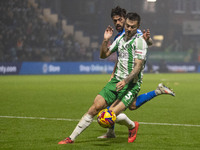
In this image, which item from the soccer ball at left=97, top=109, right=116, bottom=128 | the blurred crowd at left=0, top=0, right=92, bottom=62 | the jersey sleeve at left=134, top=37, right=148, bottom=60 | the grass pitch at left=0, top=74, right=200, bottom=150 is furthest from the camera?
the blurred crowd at left=0, top=0, right=92, bottom=62

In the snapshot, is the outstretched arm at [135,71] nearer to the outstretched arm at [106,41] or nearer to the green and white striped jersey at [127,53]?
the green and white striped jersey at [127,53]

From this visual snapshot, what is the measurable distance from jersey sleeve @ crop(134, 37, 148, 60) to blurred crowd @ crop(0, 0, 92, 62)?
89.2 feet

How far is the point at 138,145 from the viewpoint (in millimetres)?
7195

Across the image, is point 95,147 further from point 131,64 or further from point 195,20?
point 195,20

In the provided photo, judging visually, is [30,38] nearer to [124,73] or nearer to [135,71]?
[124,73]

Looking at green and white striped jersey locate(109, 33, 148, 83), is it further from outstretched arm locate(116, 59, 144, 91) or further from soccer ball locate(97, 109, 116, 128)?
soccer ball locate(97, 109, 116, 128)

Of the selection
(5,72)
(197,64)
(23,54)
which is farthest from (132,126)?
(197,64)

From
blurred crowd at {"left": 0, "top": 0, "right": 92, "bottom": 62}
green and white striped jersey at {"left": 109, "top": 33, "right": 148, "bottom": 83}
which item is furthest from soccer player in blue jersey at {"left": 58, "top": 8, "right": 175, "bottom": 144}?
blurred crowd at {"left": 0, "top": 0, "right": 92, "bottom": 62}

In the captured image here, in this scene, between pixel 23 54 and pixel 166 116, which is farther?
pixel 23 54

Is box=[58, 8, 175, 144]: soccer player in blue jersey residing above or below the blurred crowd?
above

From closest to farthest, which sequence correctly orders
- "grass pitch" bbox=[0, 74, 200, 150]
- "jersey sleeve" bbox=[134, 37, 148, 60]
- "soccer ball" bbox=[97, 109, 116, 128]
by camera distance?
"soccer ball" bbox=[97, 109, 116, 128] < "jersey sleeve" bbox=[134, 37, 148, 60] < "grass pitch" bbox=[0, 74, 200, 150]

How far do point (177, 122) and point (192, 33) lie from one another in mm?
42650

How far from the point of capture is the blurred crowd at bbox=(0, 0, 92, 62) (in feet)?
117

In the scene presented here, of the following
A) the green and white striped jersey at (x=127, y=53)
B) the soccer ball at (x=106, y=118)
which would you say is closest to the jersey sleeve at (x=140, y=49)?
the green and white striped jersey at (x=127, y=53)
